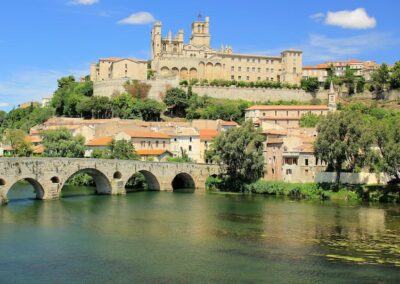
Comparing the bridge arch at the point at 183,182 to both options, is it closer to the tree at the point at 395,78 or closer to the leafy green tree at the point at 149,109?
the leafy green tree at the point at 149,109

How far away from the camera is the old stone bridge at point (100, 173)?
44219mm

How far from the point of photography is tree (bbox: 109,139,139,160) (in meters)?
63.6

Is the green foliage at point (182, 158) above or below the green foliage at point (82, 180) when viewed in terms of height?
above

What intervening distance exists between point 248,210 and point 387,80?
6358 cm

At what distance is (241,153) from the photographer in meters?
57.9

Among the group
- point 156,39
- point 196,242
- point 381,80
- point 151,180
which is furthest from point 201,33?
point 196,242

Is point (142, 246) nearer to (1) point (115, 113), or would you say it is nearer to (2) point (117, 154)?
(2) point (117, 154)

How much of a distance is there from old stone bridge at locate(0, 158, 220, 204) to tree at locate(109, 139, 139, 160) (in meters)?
4.99

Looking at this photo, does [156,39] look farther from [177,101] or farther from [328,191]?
[328,191]

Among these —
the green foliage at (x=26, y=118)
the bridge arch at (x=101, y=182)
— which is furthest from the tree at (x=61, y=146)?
the green foliage at (x=26, y=118)

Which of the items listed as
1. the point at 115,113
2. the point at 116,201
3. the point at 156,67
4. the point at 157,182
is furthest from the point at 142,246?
the point at 156,67

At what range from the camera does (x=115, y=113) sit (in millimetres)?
89875

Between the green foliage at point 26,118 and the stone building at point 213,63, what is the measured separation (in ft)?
67.4

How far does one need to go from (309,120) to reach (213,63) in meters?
33.4
